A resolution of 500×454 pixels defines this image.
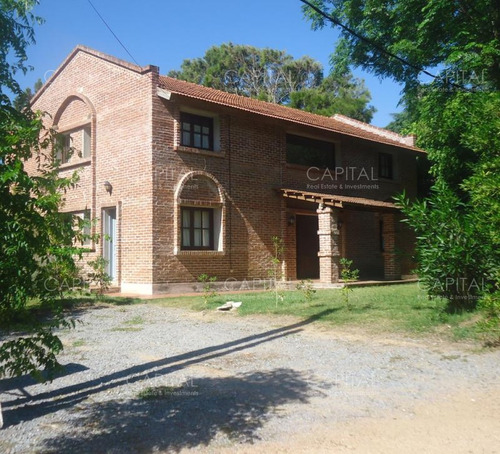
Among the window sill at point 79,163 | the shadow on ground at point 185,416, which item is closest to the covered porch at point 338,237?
the window sill at point 79,163

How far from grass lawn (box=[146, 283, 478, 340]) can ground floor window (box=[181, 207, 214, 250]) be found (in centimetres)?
205

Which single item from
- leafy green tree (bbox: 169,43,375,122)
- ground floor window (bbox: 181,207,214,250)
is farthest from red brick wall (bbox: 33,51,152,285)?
leafy green tree (bbox: 169,43,375,122)

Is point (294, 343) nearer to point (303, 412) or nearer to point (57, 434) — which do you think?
point (303, 412)

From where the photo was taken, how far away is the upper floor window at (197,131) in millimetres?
14877

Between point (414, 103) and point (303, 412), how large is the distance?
18.1m

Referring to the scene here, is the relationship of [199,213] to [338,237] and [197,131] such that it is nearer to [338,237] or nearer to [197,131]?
[197,131]

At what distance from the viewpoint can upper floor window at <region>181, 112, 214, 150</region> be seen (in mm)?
14877

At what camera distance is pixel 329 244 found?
14531mm

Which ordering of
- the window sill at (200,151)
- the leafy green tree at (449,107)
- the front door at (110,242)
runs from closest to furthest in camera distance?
the leafy green tree at (449,107) → the window sill at (200,151) → the front door at (110,242)

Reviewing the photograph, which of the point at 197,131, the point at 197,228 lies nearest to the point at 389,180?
the point at 197,131

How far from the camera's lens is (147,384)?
5207 mm

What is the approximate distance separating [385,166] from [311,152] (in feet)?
12.5

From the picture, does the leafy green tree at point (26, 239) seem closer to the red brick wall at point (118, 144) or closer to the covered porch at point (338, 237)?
the red brick wall at point (118, 144)

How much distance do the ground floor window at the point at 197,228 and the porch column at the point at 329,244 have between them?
3359 millimetres
